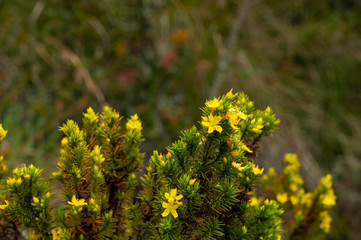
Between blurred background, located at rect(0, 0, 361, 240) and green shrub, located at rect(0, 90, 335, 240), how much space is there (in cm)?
207

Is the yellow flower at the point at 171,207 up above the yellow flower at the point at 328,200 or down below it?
below

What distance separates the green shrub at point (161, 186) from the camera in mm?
676

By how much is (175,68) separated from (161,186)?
2893 mm

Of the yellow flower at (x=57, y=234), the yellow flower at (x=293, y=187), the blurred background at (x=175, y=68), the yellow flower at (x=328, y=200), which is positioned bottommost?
the yellow flower at (x=57, y=234)

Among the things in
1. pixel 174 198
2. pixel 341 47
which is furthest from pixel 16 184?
pixel 341 47

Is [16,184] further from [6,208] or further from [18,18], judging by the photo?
[18,18]

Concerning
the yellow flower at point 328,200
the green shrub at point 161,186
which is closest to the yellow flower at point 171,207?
the green shrub at point 161,186

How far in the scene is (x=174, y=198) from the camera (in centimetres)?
67

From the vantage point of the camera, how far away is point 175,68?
3576mm

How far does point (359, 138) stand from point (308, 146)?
1.67 feet

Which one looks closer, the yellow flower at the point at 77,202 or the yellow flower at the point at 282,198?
the yellow flower at the point at 77,202

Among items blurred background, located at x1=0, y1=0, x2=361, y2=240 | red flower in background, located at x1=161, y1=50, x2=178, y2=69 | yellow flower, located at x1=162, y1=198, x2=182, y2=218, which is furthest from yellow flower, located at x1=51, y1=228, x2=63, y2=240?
red flower in background, located at x1=161, y1=50, x2=178, y2=69

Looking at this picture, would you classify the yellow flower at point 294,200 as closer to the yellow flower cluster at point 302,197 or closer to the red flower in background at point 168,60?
the yellow flower cluster at point 302,197

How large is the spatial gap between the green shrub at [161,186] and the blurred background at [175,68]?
207cm
